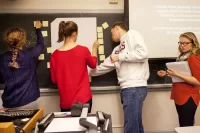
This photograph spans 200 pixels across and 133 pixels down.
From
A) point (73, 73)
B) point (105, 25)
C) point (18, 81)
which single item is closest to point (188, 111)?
point (73, 73)

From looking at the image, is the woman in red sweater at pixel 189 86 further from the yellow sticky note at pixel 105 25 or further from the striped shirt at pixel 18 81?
the striped shirt at pixel 18 81

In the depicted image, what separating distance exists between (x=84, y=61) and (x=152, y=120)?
133 cm

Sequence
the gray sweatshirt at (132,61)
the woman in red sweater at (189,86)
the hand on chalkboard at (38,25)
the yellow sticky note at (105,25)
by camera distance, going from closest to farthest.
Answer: the woman in red sweater at (189,86) → the gray sweatshirt at (132,61) → the hand on chalkboard at (38,25) → the yellow sticky note at (105,25)

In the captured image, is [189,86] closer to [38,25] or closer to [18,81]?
[18,81]

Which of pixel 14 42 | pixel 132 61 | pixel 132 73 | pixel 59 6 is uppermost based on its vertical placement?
pixel 59 6

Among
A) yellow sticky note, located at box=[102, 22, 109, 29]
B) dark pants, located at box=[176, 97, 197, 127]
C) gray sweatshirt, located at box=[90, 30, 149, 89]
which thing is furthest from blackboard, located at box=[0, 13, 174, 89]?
dark pants, located at box=[176, 97, 197, 127]

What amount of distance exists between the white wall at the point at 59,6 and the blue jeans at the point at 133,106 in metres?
1.05

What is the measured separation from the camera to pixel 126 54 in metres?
2.20

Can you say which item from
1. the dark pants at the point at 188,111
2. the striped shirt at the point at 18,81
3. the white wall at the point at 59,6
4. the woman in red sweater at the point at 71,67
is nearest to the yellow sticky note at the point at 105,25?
the white wall at the point at 59,6

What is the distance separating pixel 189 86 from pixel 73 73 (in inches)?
44.1

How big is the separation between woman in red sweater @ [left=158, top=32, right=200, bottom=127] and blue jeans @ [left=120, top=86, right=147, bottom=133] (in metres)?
0.36

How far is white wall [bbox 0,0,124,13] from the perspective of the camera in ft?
8.46

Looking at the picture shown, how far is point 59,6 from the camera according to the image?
2.63 metres

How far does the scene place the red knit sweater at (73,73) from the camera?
212cm
